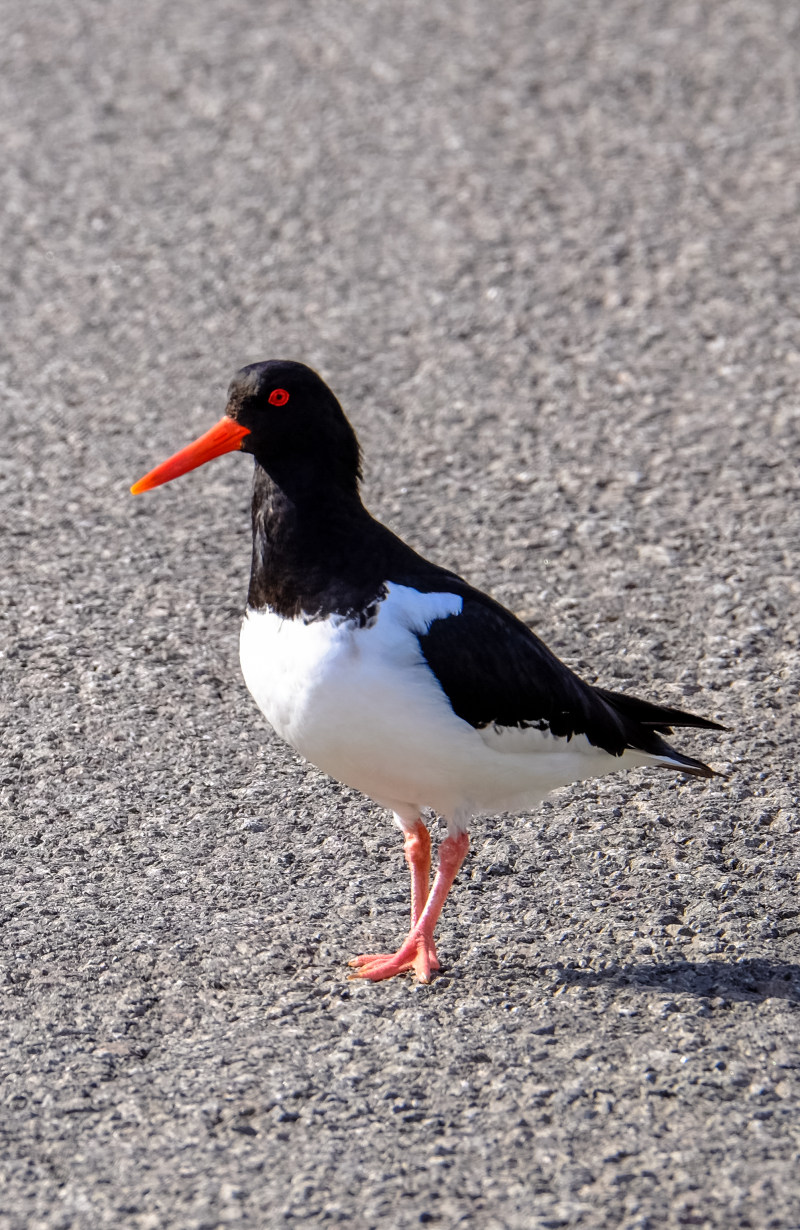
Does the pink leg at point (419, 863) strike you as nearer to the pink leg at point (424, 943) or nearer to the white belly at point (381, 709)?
the pink leg at point (424, 943)

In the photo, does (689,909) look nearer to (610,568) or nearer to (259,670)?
(259,670)

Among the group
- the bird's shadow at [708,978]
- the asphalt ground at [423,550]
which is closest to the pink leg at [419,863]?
the asphalt ground at [423,550]

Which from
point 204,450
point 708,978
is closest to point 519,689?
point 708,978

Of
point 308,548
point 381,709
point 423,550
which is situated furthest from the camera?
point 423,550

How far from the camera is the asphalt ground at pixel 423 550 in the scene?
391cm

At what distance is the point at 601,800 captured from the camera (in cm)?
547

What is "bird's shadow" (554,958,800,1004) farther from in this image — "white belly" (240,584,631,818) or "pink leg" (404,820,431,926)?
"white belly" (240,584,631,818)

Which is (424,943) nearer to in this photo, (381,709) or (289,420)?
(381,709)

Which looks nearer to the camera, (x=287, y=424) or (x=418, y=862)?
(x=287, y=424)

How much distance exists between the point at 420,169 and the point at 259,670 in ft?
21.5

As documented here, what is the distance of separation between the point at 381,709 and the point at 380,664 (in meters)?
0.13

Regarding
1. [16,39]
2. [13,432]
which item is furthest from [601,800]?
[16,39]

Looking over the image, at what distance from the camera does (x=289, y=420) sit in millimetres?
4578

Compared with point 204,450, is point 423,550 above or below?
below
